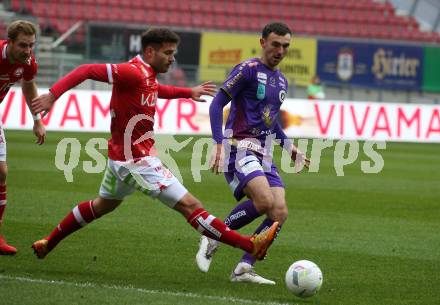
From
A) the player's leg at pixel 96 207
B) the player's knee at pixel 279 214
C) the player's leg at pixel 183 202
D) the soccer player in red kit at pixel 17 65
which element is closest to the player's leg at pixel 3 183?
the soccer player in red kit at pixel 17 65

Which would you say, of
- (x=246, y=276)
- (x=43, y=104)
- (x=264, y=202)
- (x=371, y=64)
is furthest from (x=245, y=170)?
(x=371, y=64)

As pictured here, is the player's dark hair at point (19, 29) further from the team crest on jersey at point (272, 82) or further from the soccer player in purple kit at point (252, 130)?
the team crest on jersey at point (272, 82)

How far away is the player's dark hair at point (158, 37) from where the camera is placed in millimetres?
7102

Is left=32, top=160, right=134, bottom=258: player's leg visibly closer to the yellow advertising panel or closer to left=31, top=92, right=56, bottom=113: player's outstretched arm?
left=31, top=92, right=56, bottom=113: player's outstretched arm

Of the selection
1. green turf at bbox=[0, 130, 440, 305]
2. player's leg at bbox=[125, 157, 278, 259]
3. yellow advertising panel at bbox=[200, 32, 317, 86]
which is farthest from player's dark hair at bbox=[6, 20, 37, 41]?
yellow advertising panel at bbox=[200, 32, 317, 86]

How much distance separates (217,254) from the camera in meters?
8.87

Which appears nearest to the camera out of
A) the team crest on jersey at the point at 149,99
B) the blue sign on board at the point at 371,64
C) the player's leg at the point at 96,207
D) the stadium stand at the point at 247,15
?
the team crest on jersey at the point at 149,99

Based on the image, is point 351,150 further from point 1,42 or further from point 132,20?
point 1,42

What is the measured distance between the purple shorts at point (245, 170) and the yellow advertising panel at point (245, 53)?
20241 mm

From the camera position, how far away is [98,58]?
1075 inches

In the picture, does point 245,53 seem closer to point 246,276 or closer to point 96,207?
point 96,207

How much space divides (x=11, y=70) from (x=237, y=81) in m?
2.10

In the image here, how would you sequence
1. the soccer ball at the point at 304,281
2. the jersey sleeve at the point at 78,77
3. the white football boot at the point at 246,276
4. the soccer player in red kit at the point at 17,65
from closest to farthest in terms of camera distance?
the jersey sleeve at the point at 78,77, the soccer ball at the point at 304,281, the white football boot at the point at 246,276, the soccer player in red kit at the point at 17,65

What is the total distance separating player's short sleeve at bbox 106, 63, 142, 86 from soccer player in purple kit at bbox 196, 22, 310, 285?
0.87 metres
